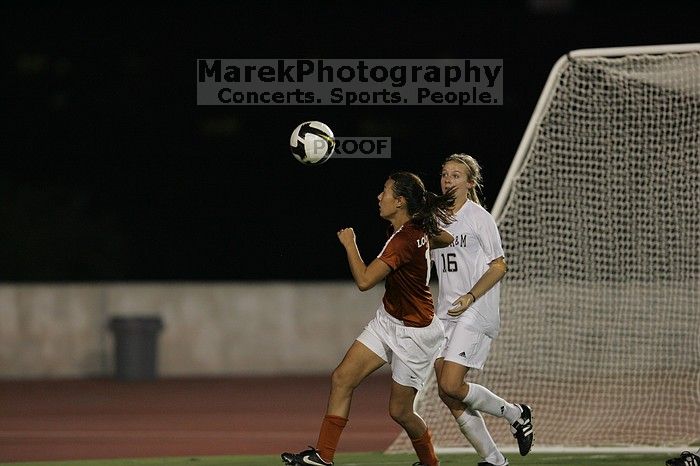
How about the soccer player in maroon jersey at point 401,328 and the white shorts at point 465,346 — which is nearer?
the soccer player in maroon jersey at point 401,328

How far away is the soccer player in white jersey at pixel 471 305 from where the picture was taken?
866 cm

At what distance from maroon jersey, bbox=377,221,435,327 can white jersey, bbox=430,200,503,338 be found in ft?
2.04

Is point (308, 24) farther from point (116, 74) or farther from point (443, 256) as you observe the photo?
point (443, 256)

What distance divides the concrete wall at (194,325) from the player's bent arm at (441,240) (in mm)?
11921

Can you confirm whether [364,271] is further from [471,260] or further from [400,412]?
[471,260]

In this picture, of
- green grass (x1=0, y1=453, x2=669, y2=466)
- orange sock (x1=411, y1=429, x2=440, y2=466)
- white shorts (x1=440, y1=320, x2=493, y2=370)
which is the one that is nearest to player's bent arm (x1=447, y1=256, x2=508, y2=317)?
white shorts (x1=440, y1=320, x2=493, y2=370)

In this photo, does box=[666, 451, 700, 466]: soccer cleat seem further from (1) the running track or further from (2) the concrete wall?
(2) the concrete wall

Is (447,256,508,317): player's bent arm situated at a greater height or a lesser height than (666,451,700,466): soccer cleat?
greater

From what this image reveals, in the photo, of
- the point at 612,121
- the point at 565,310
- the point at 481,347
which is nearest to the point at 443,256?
the point at 481,347

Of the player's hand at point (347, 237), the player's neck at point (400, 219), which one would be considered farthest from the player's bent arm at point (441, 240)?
the player's hand at point (347, 237)

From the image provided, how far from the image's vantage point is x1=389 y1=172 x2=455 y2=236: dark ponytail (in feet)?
26.9

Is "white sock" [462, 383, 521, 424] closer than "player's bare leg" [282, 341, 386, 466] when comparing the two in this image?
No

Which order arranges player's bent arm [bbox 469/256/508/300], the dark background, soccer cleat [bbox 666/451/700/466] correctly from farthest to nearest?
the dark background, soccer cleat [bbox 666/451/700/466], player's bent arm [bbox 469/256/508/300]

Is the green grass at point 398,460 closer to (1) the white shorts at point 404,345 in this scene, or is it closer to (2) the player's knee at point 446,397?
(2) the player's knee at point 446,397
